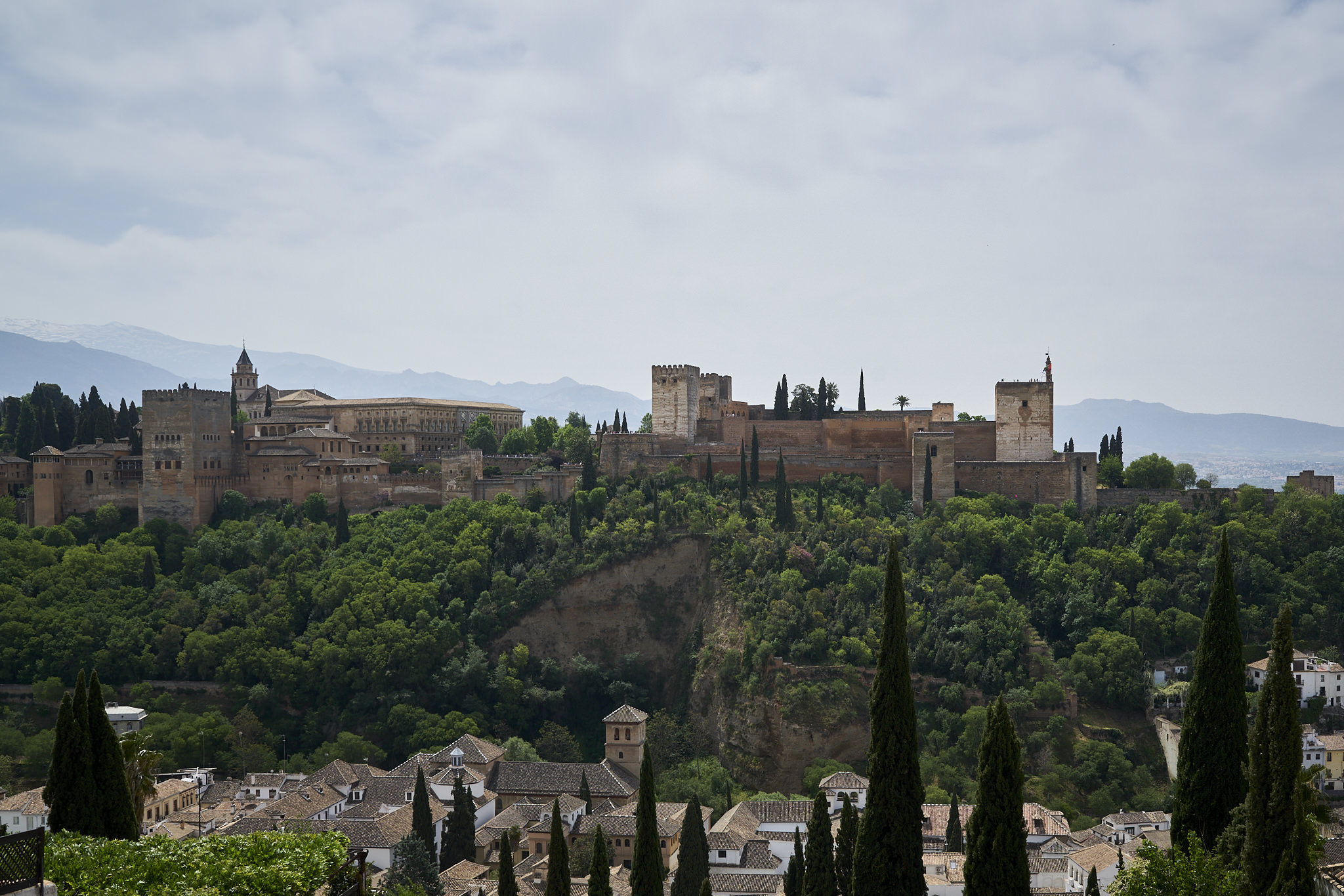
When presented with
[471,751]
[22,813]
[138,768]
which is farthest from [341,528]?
[138,768]

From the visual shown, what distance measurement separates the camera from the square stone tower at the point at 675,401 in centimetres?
6406

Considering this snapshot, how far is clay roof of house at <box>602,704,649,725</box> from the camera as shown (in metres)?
47.1

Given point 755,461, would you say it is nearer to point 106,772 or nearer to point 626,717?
point 626,717

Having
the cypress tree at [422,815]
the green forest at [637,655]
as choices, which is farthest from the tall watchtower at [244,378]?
the cypress tree at [422,815]

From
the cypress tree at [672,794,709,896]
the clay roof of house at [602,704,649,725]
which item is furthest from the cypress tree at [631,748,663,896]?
the clay roof of house at [602,704,649,725]

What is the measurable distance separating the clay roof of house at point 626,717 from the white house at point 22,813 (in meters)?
19.9

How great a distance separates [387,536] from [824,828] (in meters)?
35.2

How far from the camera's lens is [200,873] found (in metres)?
13.8

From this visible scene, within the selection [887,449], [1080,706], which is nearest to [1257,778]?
[1080,706]

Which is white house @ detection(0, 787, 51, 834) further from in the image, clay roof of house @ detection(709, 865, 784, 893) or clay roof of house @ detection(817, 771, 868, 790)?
clay roof of house @ detection(817, 771, 868, 790)

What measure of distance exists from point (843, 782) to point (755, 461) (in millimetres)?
21241

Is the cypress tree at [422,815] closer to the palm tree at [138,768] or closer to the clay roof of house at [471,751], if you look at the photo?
the clay roof of house at [471,751]

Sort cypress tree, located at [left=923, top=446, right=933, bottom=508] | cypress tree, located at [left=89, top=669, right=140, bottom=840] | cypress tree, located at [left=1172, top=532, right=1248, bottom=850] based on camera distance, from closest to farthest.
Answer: cypress tree, located at [left=1172, top=532, right=1248, bottom=850] → cypress tree, located at [left=89, top=669, right=140, bottom=840] → cypress tree, located at [left=923, top=446, right=933, bottom=508]

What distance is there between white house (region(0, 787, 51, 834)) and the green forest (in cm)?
459
